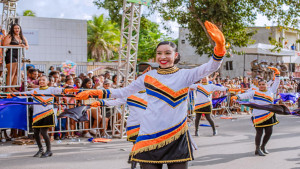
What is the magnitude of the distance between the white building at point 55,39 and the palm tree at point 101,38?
67.6 ft

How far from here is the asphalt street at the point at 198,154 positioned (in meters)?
7.19

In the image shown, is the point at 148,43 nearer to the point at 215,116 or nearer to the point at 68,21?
the point at 68,21

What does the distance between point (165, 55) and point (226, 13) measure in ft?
53.4

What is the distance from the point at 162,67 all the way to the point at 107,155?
4739 millimetres

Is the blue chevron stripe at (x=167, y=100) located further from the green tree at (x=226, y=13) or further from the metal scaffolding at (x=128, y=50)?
the green tree at (x=226, y=13)

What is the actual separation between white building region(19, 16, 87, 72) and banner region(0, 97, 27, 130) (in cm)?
1591

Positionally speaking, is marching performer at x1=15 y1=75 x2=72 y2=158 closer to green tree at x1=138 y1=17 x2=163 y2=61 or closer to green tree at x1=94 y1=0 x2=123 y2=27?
green tree at x1=94 y1=0 x2=123 y2=27

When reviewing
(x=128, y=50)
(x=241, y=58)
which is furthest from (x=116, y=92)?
Result: (x=241, y=58)

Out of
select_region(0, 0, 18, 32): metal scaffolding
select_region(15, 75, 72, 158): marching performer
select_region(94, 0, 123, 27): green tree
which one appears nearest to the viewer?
select_region(15, 75, 72, 158): marching performer

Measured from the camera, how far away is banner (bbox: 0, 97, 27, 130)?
9.29 metres

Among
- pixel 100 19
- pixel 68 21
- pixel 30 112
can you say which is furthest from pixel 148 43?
pixel 30 112

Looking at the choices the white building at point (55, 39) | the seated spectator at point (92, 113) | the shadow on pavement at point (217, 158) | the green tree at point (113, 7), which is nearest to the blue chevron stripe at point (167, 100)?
the shadow on pavement at point (217, 158)

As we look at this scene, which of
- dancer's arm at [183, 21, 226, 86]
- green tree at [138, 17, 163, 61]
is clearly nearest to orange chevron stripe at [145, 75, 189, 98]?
dancer's arm at [183, 21, 226, 86]

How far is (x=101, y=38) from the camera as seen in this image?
47469 mm
